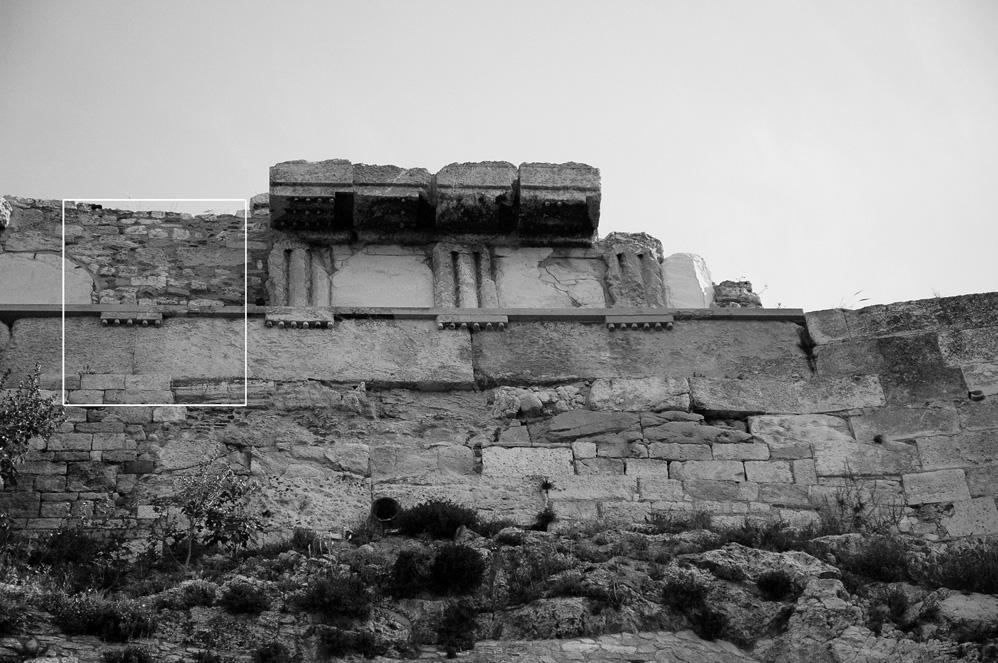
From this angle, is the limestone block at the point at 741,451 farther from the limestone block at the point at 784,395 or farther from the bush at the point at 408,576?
the bush at the point at 408,576

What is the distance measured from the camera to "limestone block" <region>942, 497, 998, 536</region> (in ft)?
41.6

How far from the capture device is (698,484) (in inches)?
504

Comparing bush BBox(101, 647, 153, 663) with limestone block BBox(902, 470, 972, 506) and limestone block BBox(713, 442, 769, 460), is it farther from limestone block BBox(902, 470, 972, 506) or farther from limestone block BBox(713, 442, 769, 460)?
limestone block BBox(902, 470, 972, 506)

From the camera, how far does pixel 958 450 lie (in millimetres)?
13258

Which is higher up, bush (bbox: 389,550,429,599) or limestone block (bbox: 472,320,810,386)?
limestone block (bbox: 472,320,810,386)

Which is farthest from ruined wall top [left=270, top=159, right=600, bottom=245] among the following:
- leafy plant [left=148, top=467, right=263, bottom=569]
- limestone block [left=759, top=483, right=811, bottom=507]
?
leafy plant [left=148, top=467, right=263, bottom=569]

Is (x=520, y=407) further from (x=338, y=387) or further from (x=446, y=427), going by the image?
(x=338, y=387)

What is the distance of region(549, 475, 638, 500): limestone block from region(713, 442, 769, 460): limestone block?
2.67 ft

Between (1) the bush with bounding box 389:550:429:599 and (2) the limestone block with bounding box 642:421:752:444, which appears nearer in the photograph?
(1) the bush with bounding box 389:550:429:599

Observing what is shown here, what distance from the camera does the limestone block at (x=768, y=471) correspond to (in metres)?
13.0

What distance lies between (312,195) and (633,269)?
3.04 metres

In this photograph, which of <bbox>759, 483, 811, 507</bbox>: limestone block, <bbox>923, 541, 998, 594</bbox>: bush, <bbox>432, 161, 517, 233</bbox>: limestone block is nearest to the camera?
<bbox>923, 541, 998, 594</bbox>: bush

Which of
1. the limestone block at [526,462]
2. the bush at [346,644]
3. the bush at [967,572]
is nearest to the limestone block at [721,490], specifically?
the limestone block at [526,462]

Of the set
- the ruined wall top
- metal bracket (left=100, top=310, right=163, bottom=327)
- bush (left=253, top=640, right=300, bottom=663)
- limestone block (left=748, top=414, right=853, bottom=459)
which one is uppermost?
the ruined wall top
